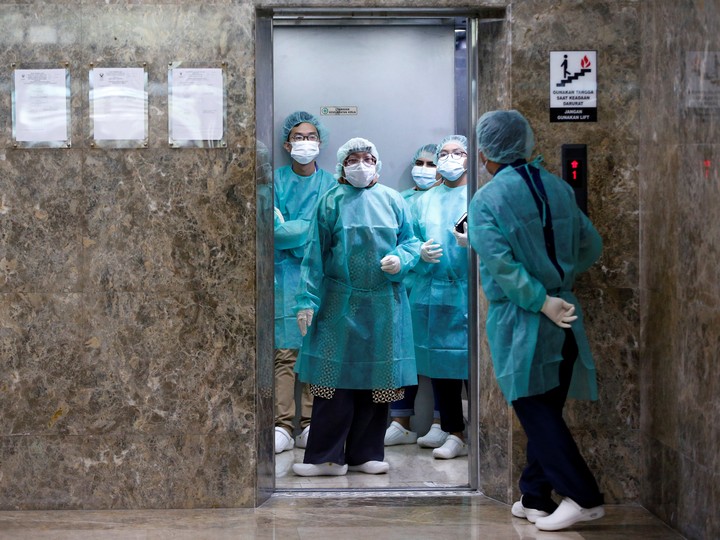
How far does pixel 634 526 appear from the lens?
11.4 ft

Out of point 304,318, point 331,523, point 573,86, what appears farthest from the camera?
point 304,318

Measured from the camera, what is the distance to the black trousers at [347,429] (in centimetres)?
422

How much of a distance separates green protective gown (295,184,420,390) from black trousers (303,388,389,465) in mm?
87

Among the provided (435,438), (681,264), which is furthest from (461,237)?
(681,264)

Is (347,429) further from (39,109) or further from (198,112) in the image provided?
(39,109)

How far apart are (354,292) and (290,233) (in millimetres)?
515

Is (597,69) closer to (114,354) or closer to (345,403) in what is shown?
(345,403)

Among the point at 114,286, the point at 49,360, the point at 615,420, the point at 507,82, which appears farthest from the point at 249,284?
the point at 615,420

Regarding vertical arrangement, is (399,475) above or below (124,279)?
below

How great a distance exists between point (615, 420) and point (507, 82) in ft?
4.22

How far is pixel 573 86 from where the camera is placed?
3623 mm

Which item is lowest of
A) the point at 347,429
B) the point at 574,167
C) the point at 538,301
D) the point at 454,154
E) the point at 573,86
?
the point at 347,429

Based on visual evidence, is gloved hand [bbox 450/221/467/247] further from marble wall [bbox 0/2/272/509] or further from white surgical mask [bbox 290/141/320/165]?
marble wall [bbox 0/2/272/509]

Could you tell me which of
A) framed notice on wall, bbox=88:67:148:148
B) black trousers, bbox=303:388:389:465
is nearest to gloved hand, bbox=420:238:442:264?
black trousers, bbox=303:388:389:465
